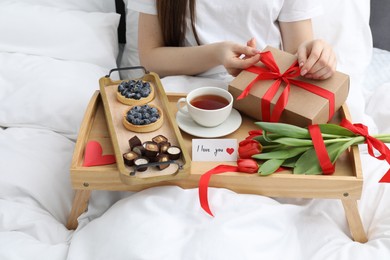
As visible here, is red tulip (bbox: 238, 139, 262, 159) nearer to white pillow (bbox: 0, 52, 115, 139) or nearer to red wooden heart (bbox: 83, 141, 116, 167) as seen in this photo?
red wooden heart (bbox: 83, 141, 116, 167)

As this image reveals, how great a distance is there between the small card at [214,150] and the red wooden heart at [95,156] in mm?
150

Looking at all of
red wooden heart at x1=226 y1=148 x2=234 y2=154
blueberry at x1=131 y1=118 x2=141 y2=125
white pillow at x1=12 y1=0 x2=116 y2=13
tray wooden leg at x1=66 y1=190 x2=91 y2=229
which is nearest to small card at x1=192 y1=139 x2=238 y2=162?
red wooden heart at x1=226 y1=148 x2=234 y2=154

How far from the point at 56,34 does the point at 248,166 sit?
779 mm

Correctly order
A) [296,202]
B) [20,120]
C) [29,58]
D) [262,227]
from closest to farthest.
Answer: [262,227] → [296,202] → [20,120] → [29,58]

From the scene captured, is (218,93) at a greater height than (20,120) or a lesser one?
greater

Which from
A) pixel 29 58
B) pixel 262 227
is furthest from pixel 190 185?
pixel 29 58

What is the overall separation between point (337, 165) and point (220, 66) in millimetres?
445

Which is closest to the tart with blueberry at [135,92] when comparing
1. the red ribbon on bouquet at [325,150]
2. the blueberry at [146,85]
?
the blueberry at [146,85]

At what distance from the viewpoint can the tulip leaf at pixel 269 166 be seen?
0.85m

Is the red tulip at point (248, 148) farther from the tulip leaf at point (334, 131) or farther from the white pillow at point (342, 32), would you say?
the white pillow at point (342, 32)

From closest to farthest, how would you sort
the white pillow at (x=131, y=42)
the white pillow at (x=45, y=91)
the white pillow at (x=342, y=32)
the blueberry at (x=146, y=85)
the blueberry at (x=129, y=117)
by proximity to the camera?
1. the blueberry at (x=129, y=117)
2. the blueberry at (x=146, y=85)
3. the white pillow at (x=45, y=91)
4. the white pillow at (x=342, y=32)
5. the white pillow at (x=131, y=42)

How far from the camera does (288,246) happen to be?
85 centimetres

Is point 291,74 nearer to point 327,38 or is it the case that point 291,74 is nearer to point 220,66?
point 220,66

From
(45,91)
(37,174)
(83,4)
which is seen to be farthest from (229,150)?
(83,4)
